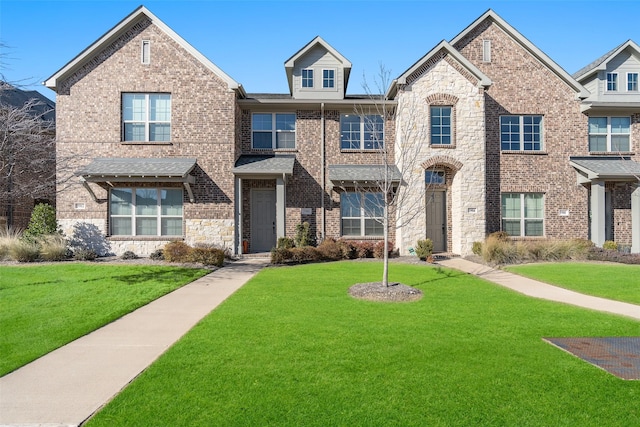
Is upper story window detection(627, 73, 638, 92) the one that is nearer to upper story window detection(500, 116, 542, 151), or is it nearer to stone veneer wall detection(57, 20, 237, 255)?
upper story window detection(500, 116, 542, 151)

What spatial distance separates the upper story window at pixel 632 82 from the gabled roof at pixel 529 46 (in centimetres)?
316

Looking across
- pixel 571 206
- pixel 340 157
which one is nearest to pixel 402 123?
pixel 340 157

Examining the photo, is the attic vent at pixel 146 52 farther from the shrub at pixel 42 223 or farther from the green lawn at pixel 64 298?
the green lawn at pixel 64 298

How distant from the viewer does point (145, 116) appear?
1586 cm

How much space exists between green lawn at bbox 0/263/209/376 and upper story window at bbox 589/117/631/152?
751 inches

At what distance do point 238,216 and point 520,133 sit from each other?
1389cm

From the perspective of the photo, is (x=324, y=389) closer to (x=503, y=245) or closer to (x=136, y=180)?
(x=503, y=245)

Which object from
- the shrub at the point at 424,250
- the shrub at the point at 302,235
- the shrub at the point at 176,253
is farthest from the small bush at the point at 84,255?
the shrub at the point at 424,250

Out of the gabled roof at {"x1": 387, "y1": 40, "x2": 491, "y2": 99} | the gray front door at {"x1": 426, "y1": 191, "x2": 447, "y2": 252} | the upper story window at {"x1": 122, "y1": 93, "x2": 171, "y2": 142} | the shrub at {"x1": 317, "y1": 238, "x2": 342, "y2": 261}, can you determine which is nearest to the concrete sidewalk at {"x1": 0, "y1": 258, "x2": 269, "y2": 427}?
the shrub at {"x1": 317, "y1": 238, "x2": 342, "y2": 261}

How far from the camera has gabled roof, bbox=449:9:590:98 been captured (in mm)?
17453

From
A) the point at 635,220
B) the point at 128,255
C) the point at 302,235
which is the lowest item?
the point at 128,255

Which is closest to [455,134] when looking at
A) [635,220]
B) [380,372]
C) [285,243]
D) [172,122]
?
[285,243]

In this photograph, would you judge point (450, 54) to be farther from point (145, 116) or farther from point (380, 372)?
point (380, 372)

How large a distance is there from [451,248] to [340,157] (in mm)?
6637
